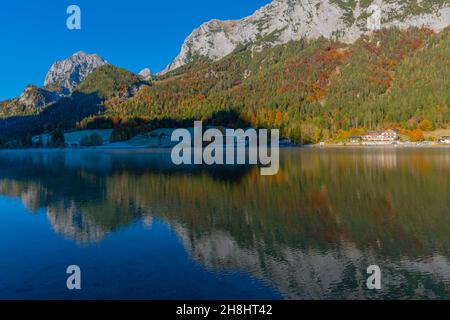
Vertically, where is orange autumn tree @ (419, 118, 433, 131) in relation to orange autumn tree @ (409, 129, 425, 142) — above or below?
above

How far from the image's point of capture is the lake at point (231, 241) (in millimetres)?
17234

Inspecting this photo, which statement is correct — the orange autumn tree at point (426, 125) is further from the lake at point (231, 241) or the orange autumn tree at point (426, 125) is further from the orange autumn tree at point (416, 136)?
the lake at point (231, 241)

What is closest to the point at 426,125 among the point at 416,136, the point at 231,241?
the point at 416,136

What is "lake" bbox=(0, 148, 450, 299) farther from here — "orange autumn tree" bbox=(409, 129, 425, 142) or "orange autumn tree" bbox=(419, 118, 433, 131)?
"orange autumn tree" bbox=(419, 118, 433, 131)

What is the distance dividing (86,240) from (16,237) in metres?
5.23

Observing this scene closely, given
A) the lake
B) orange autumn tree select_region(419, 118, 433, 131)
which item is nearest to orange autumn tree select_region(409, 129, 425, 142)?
orange autumn tree select_region(419, 118, 433, 131)

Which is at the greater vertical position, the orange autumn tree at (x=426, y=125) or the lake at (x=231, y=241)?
the orange autumn tree at (x=426, y=125)

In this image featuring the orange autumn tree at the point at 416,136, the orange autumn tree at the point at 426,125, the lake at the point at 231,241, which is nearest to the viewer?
the lake at the point at 231,241

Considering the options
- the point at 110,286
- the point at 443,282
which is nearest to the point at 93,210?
the point at 110,286

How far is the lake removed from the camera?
1723 cm

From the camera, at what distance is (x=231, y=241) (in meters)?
24.6

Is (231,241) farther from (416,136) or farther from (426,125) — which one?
(426,125)

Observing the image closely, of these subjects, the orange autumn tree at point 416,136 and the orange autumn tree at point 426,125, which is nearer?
the orange autumn tree at point 416,136

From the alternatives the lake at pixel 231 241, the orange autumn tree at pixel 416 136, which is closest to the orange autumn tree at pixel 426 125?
the orange autumn tree at pixel 416 136
